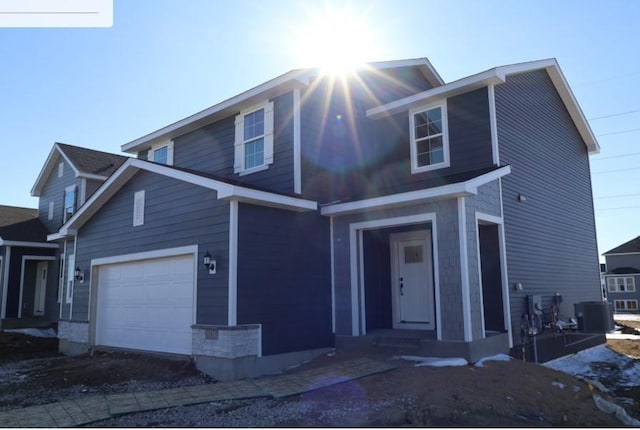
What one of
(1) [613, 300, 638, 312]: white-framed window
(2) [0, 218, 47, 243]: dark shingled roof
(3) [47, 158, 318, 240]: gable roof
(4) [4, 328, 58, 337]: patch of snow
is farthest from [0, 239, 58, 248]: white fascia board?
(1) [613, 300, 638, 312]: white-framed window

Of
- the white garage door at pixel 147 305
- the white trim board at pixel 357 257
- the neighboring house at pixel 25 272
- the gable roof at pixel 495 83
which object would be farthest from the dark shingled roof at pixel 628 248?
the neighboring house at pixel 25 272

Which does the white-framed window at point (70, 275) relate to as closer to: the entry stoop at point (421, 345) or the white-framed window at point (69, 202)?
the white-framed window at point (69, 202)

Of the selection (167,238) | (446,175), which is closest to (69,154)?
(167,238)

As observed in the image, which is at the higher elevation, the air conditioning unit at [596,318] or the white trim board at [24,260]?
the white trim board at [24,260]

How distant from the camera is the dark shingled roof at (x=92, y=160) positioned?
19722mm

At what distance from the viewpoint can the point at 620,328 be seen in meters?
18.8

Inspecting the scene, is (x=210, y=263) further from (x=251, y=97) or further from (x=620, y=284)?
(x=620, y=284)

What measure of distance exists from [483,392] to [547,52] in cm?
1038

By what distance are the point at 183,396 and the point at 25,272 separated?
662 inches

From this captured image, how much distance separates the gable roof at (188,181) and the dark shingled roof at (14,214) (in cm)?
951

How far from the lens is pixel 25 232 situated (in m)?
19.6

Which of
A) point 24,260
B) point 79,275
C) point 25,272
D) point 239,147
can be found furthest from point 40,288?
point 239,147

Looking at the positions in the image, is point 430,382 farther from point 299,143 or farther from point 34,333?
point 34,333

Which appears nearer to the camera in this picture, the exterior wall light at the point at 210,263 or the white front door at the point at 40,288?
the exterior wall light at the point at 210,263
